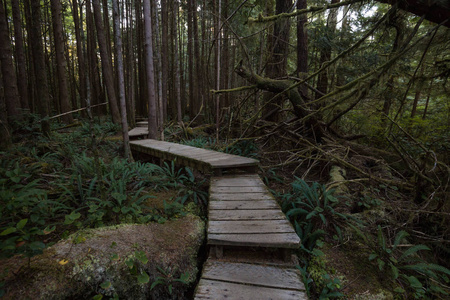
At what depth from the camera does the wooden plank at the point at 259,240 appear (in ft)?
7.16

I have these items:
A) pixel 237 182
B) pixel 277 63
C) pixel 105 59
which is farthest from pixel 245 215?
pixel 105 59

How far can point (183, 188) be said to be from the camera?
13.5 feet

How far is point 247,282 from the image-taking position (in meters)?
1.95

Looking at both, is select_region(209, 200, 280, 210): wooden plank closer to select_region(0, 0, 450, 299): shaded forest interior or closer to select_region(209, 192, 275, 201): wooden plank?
select_region(209, 192, 275, 201): wooden plank

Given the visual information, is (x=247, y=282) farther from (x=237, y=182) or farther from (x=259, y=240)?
(x=237, y=182)

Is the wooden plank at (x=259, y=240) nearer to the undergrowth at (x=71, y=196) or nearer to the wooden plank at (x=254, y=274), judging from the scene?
the wooden plank at (x=254, y=274)

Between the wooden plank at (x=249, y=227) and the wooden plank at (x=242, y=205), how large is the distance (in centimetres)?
34

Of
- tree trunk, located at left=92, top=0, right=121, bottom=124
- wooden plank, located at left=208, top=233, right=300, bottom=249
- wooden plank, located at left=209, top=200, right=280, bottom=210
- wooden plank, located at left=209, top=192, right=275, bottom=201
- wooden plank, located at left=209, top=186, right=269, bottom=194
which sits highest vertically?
tree trunk, located at left=92, top=0, right=121, bottom=124

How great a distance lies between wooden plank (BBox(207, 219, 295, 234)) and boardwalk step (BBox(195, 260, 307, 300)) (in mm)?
331

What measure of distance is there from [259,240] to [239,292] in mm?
539

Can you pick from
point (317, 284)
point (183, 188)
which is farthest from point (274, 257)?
point (183, 188)

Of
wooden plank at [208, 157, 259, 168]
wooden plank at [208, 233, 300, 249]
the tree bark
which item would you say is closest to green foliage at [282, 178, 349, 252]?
wooden plank at [208, 233, 300, 249]

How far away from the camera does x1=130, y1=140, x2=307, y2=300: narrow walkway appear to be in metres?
1.87

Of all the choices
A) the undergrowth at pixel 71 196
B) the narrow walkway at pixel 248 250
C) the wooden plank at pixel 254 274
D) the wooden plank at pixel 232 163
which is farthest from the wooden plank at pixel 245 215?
the wooden plank at pixel 232 163
